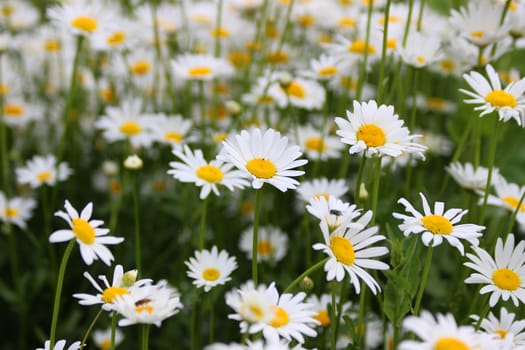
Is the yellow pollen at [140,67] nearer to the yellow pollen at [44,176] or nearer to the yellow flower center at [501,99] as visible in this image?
the yellow pollen at [44,176]

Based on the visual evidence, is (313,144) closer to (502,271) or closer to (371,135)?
(371,135)

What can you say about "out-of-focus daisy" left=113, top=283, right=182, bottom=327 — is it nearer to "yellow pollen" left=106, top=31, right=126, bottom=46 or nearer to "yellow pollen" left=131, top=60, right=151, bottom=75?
"yellow pollen" left=106, top=31, right=126, bottom=46

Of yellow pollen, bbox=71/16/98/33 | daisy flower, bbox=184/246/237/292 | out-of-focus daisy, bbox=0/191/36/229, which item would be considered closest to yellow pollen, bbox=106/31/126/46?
yellow pollen, bbox=71/16/98/33

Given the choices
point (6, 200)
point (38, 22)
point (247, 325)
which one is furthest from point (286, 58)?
point (247, 325)

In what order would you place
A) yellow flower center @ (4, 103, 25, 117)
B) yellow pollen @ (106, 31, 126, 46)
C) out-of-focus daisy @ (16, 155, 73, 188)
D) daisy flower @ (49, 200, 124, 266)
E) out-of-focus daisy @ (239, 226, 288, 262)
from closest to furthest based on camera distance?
daisy flower @ (49, 200, 124, 266) → out-of-focus daisy @ (239, 226, 288, 262) → out-of-focus daisy @ (16, 155, 73, 188) → yellow pollen @ (106, 31, 126, 46) → yellow flower center @ (4, 103, 25, 117)

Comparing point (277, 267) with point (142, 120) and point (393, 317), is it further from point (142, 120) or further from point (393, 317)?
point (393, 317)

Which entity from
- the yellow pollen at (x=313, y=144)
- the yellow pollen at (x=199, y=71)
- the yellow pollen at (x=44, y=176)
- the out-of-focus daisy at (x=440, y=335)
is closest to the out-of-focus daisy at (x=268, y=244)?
the yellow pollen at (x=313, y=144)

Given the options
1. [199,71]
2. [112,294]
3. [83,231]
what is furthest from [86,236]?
[199,71]
